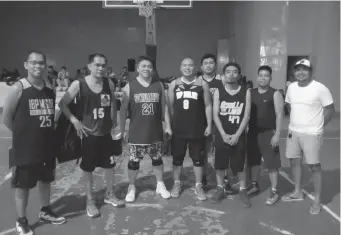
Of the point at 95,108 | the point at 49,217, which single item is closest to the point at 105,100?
the point at 95,108

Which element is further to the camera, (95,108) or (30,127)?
(95,108)

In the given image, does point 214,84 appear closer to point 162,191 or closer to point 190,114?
point 190,114

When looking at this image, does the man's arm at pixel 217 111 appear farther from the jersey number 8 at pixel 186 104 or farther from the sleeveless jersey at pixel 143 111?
the sleeveless jersey at pixel 143 111

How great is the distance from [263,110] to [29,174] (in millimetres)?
2904

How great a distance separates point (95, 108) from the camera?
3844 millimetres

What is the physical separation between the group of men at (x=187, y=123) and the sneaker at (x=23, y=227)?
11mm

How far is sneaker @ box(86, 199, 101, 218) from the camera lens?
3863 mm

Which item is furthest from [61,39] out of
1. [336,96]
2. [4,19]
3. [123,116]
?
[123,116]

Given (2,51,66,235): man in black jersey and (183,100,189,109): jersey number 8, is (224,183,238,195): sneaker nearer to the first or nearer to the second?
(183,100,189,109): jersey number 8

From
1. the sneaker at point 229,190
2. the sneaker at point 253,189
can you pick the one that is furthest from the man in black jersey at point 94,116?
the sneaker at point 253,189

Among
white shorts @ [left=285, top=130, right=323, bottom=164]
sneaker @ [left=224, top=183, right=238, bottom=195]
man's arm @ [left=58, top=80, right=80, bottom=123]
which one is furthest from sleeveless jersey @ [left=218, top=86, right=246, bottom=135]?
man's arm @ [left=58, top=80, right=80, bottom=123]

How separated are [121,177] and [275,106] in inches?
106

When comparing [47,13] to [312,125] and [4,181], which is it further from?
[312,125]

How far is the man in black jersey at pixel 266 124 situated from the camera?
167 inches
